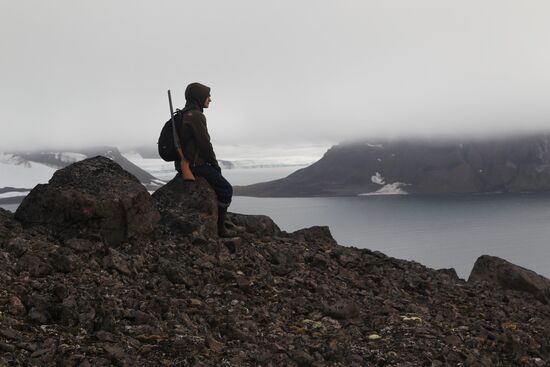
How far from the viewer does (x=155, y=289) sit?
30.9 feet

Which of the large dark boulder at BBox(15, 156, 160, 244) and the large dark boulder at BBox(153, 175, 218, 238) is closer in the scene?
the large dark boulder at BBox(15, 156, 160, 244)

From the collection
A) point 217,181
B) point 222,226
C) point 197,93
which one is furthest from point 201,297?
point 197,93

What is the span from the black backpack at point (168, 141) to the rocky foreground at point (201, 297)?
118cm

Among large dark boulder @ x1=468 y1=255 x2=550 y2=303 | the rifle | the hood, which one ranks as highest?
the hood

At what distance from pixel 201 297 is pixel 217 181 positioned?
4380 millimetres

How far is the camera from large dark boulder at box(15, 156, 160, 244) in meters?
11.2

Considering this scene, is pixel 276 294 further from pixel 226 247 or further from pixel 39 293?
pixel 39 293

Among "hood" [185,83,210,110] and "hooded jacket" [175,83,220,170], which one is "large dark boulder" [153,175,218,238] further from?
"hood" [185,83,210,110]

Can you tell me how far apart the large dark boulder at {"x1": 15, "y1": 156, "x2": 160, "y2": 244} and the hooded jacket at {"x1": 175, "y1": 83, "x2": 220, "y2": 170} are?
165 cm

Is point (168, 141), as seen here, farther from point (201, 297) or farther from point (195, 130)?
point (201, 297)

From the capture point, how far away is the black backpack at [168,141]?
12.7m

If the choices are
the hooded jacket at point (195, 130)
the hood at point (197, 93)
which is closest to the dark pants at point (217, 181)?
the hooded jacket at point (195, 130)

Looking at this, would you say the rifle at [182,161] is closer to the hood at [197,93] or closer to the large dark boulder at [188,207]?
the large dark boulder at [188,207]

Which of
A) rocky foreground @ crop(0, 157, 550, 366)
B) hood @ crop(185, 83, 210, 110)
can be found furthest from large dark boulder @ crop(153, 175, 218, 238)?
hood @ crop(185, 83, 210, 110)
